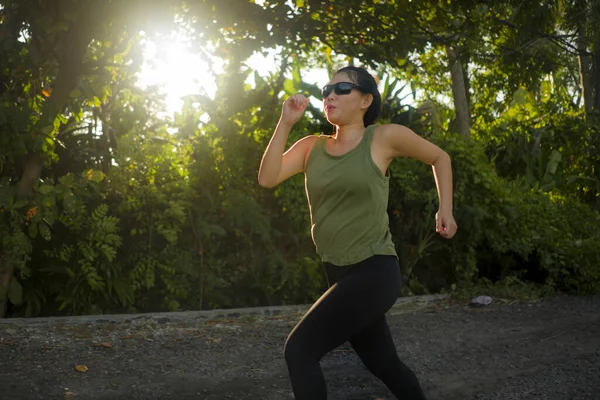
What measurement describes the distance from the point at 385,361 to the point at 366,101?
117cm

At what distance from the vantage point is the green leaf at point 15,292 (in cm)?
753

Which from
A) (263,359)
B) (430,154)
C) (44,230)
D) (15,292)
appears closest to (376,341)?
(430,154)

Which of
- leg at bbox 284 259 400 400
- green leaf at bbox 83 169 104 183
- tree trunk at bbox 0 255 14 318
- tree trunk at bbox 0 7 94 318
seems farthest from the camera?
tree trunk at bbox 0 255 14 318

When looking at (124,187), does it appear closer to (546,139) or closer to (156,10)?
(156,10)

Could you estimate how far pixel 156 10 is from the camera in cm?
667

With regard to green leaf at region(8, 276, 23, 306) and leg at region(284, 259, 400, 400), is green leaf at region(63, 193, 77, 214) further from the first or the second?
leg at region(284, 259, 400, 400)

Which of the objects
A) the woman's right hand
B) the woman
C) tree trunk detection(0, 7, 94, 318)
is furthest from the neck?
tree trunk detection(0, 7, 94, 318)

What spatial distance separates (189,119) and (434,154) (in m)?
5.24

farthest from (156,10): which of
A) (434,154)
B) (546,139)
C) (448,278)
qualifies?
(546,139)

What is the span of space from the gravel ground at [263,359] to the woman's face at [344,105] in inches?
88.9

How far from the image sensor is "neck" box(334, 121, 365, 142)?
3.69 meters

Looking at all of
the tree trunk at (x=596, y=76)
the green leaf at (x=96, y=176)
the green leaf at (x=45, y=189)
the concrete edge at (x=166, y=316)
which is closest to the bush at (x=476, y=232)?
the concrete edge at (x=166, y=316)

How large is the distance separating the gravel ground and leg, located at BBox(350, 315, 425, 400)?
1.68 metres

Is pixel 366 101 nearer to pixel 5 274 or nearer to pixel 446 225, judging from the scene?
pixel 446 225
